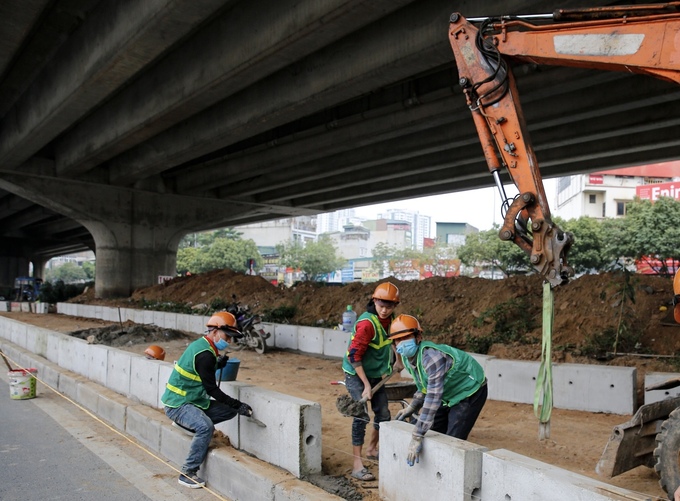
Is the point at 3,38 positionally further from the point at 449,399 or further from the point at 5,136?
the point at 449,399

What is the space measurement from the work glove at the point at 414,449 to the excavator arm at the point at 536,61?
2101mm

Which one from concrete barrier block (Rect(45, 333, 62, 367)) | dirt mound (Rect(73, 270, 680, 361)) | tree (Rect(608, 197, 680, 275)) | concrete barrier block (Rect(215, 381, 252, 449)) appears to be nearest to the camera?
concrete barrier block (Rect(215, 381, 252, 449))

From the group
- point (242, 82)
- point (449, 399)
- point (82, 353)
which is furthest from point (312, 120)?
point (449, 399)

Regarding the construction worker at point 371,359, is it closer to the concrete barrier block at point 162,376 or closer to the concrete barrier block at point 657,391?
the concrete barrier block at point 162,376

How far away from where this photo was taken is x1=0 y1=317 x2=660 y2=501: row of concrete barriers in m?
3.21

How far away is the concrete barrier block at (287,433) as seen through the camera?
467 cm

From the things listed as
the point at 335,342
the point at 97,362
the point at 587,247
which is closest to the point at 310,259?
the point at 587,247

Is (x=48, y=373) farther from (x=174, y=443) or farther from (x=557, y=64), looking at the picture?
(x=557, y=64)

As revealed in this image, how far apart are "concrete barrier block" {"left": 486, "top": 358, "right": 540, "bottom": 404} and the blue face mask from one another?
13.4ft

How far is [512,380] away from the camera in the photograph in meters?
7.94

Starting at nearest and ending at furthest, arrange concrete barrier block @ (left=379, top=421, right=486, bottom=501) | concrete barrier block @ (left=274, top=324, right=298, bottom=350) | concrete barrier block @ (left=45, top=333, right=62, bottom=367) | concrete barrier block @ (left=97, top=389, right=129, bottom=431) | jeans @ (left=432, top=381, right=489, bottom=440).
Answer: concrete barrier block @ (left=379, top=421, right=486, bottom=501) → jeans @ (left=432, top=381, right=489, bottom=440) → concrete barrier block @ (left=97, top=389, right=129, bottom=431) → concrete barrier block @ (left=45, top=333, right=62, bottom=367) → concrete barrier block @ (left=274, top=324, right=298, bottom=350)

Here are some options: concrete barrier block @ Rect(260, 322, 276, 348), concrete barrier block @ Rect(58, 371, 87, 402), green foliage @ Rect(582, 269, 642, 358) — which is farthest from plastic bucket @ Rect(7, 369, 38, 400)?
green foliage @ Rect(582, 269, 642, 358)

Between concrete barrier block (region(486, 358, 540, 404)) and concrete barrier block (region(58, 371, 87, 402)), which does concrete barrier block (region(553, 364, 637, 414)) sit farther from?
concrete barrier block (region(58, 371, 87, 402))

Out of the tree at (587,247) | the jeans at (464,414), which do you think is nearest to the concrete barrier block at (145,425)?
the jeans at (464,414)
